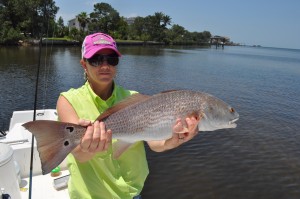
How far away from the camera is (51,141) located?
257 cm

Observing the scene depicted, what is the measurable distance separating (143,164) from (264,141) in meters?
14.3

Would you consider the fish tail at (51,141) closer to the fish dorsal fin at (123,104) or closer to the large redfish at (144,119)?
the large redfish at (144,119)

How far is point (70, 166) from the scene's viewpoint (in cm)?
308

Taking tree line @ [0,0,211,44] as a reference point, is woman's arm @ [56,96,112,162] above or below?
below

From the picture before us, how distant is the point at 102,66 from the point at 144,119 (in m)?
0.71

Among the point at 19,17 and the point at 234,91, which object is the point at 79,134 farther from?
the point at 19,17

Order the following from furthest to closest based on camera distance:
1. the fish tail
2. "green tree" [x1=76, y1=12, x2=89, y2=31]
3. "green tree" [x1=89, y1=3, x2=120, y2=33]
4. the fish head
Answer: "green tree" [x1=89, y1=3, x2=120, y2=33] < "green tree" [x1=76, y1=12, x2=89, y2=31] < the fish head < the fish tail

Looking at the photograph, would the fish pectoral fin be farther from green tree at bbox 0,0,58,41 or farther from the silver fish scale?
green tree at bbox 0,0,58,41

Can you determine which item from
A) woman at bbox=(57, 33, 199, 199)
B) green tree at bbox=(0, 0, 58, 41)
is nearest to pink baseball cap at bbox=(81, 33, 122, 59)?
woman at bbox=(57, 33, 199, 199)

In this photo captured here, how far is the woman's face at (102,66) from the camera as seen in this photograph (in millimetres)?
3115

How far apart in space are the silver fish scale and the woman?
0.11 meters

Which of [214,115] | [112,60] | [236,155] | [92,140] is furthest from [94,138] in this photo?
[236,155]

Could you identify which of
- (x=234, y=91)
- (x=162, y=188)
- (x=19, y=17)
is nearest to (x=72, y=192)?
(x=162, y=188)

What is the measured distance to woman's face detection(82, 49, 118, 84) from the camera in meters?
3.12
